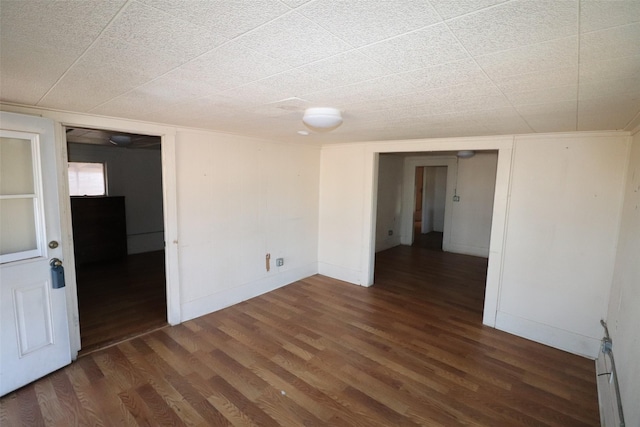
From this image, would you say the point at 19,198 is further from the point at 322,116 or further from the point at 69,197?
the point at 322,116

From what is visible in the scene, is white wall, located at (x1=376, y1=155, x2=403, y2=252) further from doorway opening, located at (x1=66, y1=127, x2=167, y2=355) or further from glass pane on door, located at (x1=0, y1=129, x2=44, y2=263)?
glass pane on door, located at (x1=0, y1=129, x2=44, y2=263)

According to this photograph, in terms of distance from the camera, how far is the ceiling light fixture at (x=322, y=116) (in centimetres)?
224

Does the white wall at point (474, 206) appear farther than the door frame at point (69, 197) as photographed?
Yes

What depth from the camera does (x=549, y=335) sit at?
3184 millimetres

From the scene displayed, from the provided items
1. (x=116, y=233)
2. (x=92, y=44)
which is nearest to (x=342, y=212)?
(x=92, y=44)

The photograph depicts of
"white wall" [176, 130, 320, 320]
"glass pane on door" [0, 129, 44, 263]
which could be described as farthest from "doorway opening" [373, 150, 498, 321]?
"glass pane on door" [0, 129, 44, 263]

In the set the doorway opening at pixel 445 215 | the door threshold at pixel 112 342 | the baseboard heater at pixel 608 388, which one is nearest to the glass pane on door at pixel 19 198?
the door threshold at pixel 112 342

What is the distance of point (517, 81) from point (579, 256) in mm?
2409

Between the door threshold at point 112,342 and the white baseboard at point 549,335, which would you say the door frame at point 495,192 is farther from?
the door threshold at point 112,342

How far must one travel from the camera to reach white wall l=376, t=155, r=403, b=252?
22.4ft

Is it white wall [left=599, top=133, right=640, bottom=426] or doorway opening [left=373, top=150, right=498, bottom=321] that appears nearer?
white wall [left=599, top=133, right=640, bottom=426]

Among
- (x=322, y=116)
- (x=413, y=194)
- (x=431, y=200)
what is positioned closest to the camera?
(x=322, y=116)

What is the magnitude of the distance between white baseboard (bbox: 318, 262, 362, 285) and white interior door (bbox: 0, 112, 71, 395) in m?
3.47

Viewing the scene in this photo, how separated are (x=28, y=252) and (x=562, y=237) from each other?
15.9 ft
